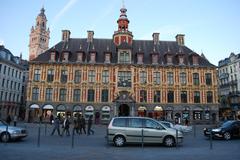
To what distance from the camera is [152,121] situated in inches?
554

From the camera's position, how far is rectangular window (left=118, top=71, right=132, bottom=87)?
129 feet

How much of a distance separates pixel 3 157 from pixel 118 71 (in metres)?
31.1

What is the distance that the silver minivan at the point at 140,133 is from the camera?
13695mm

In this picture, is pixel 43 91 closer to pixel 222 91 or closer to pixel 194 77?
pixel 194 77

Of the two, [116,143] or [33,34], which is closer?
[116,143]

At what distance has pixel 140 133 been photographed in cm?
1366

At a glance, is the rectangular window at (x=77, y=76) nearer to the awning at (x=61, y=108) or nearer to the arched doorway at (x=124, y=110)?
the awning at (x=61, y=108)

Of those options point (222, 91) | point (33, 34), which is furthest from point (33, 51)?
point (222, 91)

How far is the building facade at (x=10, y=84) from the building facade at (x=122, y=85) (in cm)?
1471

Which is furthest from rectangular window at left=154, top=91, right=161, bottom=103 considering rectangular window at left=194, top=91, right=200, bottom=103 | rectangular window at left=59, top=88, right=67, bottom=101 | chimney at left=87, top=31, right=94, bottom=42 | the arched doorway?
chimney at left=87, top=31, right=94, bottom=42

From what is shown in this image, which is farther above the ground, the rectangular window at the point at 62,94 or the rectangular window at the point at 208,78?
the rectangular window at the point at 208,78

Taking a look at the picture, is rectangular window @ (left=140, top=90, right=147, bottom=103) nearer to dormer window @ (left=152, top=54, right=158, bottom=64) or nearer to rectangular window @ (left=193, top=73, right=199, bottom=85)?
dormer window @ (left=152, top=54, right=158, bottom=64)

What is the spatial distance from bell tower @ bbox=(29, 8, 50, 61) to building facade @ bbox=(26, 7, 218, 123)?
64.5 m

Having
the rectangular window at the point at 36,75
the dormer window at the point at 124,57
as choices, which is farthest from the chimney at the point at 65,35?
the dormer window at the point at 124,57
